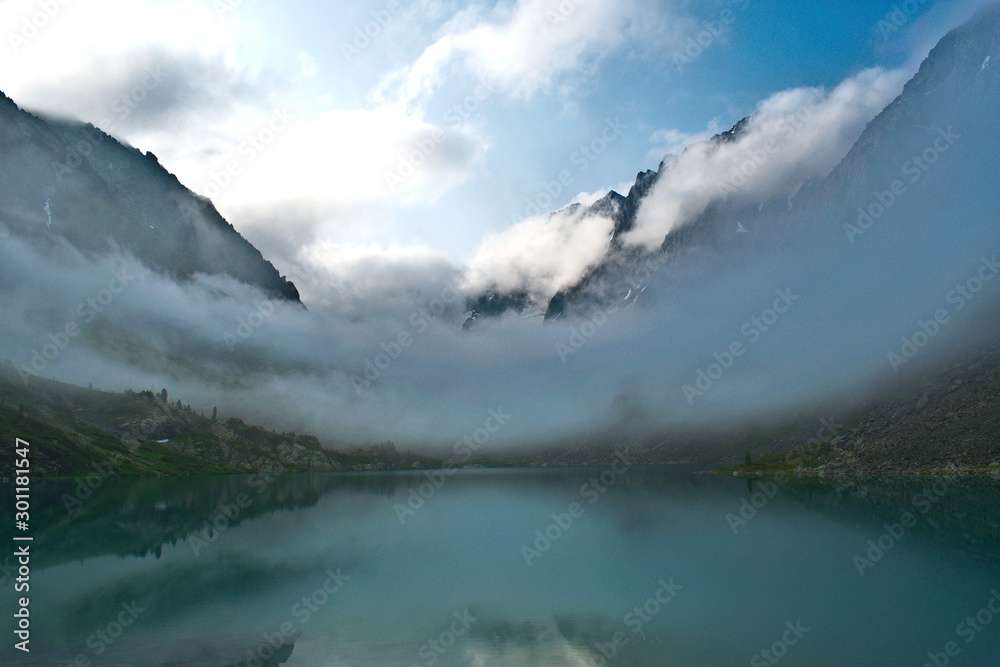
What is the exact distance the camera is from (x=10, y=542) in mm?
64875

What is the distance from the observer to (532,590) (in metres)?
44.8

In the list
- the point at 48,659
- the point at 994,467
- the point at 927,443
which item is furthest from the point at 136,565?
the point at 927,443

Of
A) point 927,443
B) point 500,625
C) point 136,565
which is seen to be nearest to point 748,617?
point 500,625

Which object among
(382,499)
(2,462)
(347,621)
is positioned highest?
(2,462)

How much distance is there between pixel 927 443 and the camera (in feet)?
494

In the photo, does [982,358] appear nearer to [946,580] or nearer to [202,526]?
[946,580]

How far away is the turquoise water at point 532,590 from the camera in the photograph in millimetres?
29719

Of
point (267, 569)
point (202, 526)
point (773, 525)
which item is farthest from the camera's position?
point (202, 526)

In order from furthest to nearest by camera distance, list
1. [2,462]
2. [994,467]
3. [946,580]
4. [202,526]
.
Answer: [2,462] → [994,467] → [202,526] → [946,580]

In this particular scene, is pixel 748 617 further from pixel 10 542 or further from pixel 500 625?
pixel 10 542

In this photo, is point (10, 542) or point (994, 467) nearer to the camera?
point (10, 542)

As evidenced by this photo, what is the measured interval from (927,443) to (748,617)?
15402cm

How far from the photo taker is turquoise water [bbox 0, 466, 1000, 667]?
2972 cm

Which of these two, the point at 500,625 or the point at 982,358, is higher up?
the point at 982,358
